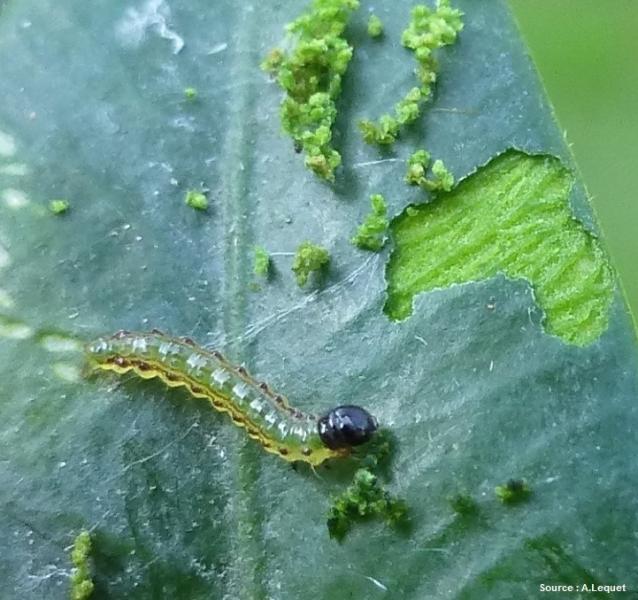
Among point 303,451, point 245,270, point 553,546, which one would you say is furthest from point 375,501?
point 245,270

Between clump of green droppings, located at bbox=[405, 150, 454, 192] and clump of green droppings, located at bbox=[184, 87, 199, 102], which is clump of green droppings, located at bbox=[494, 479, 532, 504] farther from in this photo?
clump of green droppings, located at bbox=[184, 87, 199, 102]

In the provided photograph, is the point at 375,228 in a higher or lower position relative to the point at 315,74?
lower

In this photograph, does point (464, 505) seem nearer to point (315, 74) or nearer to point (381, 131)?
point (381, 131)

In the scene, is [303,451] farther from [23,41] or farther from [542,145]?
[23,41]

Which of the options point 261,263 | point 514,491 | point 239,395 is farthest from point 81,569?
point 514,491

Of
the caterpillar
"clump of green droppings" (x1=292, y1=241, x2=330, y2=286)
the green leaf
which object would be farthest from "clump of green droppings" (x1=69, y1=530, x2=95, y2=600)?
"clump of green droppings" (x1=292, y1=241, x2=330, y2=286)

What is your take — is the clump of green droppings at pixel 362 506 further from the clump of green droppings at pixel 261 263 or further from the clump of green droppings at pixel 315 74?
the clump of green droppings at pixel 315 74
